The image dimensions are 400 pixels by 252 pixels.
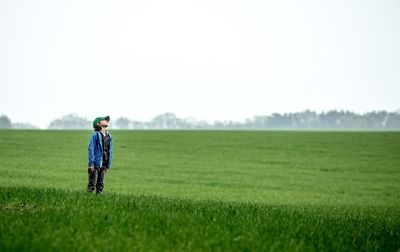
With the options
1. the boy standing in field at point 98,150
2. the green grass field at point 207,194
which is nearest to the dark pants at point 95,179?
the boy standing in field at point 98,150

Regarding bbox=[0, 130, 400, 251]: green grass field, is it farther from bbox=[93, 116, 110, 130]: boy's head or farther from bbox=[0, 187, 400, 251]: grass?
bbox=[93, 116, 110, 130]: boy's head

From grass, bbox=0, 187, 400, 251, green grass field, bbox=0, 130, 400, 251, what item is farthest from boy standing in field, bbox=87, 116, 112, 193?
grass, bbox=0, 187, 400, 251

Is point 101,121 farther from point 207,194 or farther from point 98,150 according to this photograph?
point 207,194

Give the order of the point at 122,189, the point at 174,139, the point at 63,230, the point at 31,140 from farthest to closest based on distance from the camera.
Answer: the point at 174,139
the point at 31,140
the point at 122,189
the point at 63,230

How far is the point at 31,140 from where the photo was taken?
1941 inches

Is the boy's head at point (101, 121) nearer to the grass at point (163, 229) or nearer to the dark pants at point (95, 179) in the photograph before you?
the dark pants at point (95, 179)

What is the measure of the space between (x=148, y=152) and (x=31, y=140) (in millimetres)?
12351

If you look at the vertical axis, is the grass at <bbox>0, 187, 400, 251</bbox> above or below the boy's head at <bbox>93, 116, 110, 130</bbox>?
below

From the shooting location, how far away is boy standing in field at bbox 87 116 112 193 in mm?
13480

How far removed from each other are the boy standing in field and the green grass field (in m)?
0.72

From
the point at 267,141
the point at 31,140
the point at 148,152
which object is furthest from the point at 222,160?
the point at 31,140

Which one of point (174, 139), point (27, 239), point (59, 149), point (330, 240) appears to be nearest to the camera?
point (27, 239)

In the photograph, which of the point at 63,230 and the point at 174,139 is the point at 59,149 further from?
the point at 63,230

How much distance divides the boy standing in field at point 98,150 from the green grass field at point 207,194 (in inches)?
28.3
